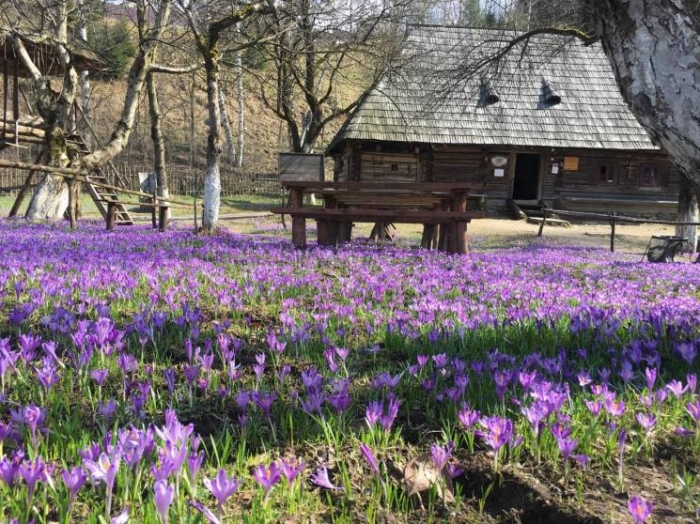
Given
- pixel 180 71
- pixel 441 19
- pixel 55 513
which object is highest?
pixel 441 19

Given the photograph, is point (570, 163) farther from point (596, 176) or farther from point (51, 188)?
point (51, 188)

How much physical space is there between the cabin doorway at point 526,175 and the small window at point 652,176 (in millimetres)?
6245

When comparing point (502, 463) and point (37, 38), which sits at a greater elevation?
point (37, 38)

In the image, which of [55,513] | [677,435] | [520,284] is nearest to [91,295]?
[55,513]

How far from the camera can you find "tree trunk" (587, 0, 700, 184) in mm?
3328

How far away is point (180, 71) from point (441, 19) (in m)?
30.4

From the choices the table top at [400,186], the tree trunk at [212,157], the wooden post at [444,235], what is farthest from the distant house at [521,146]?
the table top at [400,186]

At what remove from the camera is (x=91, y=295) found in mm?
3908

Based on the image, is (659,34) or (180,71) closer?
(659,34)

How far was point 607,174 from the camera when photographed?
92.9ft

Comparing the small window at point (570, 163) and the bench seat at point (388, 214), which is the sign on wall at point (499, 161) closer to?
the small window at point (570, 163)

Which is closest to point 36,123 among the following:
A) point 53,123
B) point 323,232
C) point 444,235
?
point 53,123

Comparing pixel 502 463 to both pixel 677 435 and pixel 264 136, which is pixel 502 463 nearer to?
pixel 677 435

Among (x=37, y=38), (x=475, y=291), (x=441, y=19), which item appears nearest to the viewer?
(x=475, y=291)
